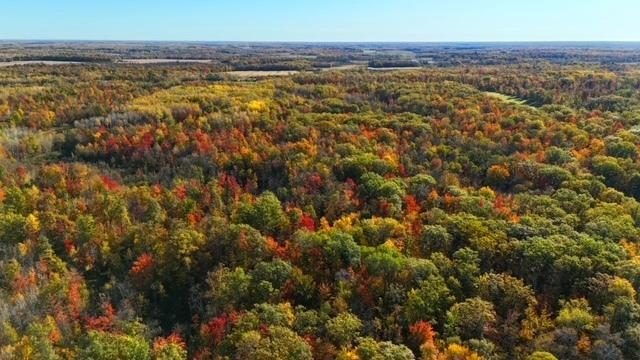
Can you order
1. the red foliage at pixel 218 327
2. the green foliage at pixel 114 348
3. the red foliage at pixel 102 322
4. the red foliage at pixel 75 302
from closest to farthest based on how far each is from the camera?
the green foliage at pixel 114 348, the red foliage at pixel 218 327, the red foliage at pixel 102 322, the red foliage at pixel 75 302

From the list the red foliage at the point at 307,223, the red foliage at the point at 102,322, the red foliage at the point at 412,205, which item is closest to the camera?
the red foliage at the point at 102,322

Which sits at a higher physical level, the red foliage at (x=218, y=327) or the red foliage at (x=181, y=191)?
the red foliage at (x=181, y=191)

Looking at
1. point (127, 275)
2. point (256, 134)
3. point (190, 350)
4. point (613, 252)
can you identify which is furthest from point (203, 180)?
point (613, 252)

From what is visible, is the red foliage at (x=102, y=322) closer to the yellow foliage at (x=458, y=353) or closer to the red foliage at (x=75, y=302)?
the red foliage at (x=75, y=302)

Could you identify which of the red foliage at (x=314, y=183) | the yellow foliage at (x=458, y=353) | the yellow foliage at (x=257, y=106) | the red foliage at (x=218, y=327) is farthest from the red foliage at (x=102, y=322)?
the yellow foliage at (x=257, y=106)

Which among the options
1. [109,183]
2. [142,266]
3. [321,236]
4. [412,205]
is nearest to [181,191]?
[109,183]

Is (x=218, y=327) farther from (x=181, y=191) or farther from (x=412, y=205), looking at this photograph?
(x=412, y=205)

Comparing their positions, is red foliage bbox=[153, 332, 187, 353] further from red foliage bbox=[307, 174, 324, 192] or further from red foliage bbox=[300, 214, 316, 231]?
red foliage bbox=[307, 174, 324, 192]

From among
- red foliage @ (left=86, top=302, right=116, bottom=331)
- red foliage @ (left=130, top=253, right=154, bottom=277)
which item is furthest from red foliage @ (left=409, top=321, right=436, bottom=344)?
red foliage @ (left=130, top=253, right=154, bottom=277)

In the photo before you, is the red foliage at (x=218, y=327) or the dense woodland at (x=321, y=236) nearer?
the dense woodland at (x=321, y=236)
